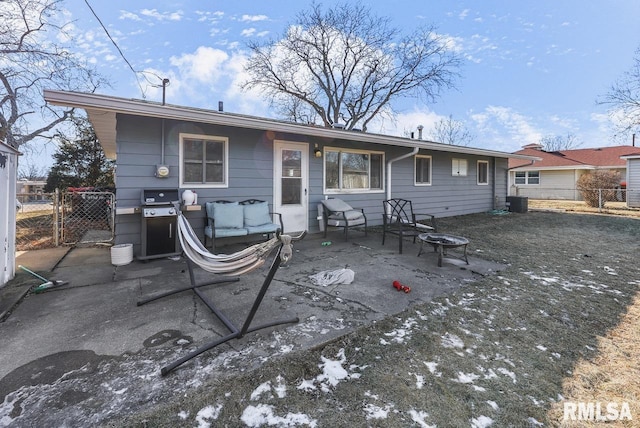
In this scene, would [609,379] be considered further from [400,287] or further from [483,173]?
[483,173]

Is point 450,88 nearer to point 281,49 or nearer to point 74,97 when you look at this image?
point 281,49

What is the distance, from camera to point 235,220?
4855 mm

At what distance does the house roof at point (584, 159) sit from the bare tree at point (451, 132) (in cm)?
629

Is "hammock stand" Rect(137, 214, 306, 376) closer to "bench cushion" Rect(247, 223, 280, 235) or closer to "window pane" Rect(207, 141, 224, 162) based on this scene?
"bench cushion" Rect(247, 223, 280, 235)

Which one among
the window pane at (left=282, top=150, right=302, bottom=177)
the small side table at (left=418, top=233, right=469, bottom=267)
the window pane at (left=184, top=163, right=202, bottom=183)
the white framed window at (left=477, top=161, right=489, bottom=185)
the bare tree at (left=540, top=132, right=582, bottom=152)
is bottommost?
the small side table at (left=418, top=233, right=469, bottom=267)

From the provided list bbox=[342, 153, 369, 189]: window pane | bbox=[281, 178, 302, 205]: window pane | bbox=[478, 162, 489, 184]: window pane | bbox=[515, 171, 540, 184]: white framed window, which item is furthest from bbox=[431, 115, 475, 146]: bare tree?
bbox=[281, 178, 302, 205]: window pane

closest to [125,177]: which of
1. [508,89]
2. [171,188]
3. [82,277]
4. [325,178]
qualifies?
[171,188]

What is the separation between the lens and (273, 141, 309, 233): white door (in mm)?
5914

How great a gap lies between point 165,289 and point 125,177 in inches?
83.5

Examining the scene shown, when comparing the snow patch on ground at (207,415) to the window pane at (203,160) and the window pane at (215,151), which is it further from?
the window pane at (215,151)

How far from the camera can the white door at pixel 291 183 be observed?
5914 mm

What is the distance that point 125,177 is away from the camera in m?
4.38

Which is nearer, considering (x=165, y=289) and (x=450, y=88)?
(x=165, y=289)

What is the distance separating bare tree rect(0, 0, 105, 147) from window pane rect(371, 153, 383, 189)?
1106 cm
